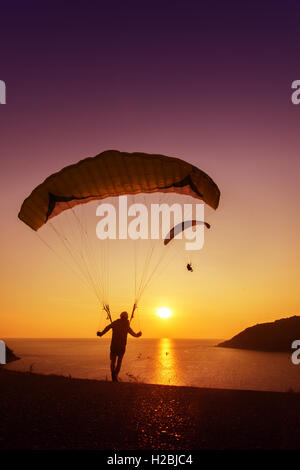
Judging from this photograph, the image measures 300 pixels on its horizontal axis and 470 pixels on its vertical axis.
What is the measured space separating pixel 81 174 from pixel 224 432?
873 cm

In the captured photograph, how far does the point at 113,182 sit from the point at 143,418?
7748 mm

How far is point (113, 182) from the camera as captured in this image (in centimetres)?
1210

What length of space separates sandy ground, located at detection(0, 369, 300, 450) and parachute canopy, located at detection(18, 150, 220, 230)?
6.14 m

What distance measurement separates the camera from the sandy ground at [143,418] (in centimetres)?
550

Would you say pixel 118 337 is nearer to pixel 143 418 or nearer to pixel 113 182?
pixel 143 418

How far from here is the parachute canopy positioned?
1147 cm

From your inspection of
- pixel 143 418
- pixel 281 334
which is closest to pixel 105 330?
pixel 143 418

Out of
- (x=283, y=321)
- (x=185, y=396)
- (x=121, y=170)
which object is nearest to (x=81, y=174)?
(x=121, y=170)

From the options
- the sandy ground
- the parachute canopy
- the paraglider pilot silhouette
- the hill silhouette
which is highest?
the parachute canopy

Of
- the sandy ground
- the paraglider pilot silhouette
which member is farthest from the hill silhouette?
the sandy ground

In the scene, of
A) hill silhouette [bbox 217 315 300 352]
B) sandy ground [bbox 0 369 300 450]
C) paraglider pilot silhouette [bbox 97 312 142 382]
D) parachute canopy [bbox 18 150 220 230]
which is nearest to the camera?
sandy ground [bbox 0 369 300 450]

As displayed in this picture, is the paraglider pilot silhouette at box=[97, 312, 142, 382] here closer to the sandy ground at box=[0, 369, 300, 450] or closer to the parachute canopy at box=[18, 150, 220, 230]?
the sandy ground at box=[0, 369, 300, 450]
